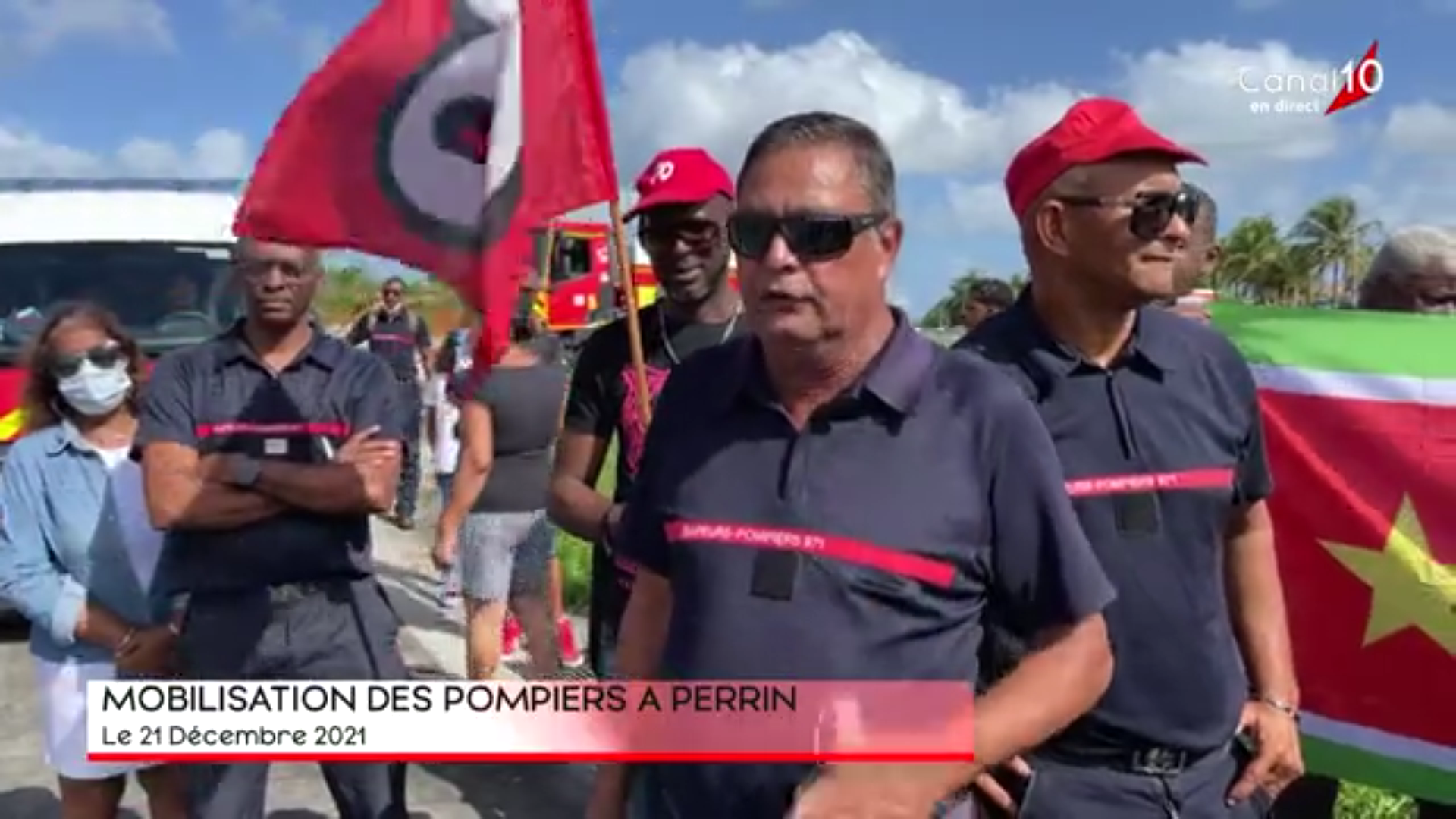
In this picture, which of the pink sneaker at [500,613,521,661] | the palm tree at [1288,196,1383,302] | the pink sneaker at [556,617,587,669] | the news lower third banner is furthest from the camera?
the palm tree at [1288,196,1383,302]

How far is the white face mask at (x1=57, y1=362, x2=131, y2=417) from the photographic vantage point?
4.14m

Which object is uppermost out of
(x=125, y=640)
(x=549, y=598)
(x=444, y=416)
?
(x=125, y=640)

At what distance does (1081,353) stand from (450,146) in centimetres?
160

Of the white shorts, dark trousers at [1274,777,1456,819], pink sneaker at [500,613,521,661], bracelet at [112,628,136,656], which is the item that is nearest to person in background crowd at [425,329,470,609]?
pink sneaker at [500,613,521,661]

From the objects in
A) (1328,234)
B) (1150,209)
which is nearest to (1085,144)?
(1150,209)

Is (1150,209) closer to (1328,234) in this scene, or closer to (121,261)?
(121,261)

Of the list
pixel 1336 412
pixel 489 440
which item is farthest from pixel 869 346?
pixel 489 440

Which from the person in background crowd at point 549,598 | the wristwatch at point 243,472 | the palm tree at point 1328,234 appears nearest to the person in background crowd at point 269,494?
the wristwatch at point 243,472

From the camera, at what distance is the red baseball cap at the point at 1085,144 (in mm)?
2559

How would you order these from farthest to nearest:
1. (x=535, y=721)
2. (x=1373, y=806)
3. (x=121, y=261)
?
(x=121, y=261)
(x=1373, y=806)
(x=535, y=721)

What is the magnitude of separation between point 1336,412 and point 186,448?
117 inches

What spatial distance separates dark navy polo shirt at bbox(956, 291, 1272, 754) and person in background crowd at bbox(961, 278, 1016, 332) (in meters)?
3.81

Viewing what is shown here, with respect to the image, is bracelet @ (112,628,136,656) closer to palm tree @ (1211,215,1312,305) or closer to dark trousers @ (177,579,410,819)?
dark trousers @ (177,579,410,819)

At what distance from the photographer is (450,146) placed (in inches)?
131
